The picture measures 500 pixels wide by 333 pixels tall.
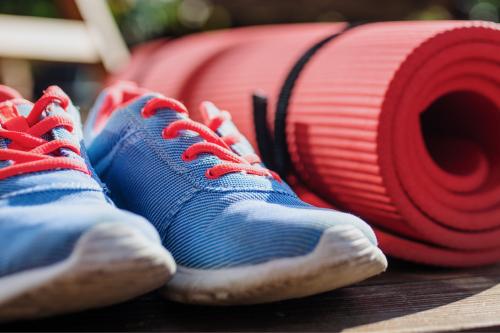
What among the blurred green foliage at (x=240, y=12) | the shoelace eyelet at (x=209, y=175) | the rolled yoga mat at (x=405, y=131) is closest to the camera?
the shoelace eyelet at (x=209, y=175)

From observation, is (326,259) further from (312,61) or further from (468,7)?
(468,7)

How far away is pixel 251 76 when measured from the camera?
4.53ft

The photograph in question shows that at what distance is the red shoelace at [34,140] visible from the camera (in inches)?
29.9

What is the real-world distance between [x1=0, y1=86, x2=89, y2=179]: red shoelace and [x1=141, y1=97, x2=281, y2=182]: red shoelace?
117 millimetres

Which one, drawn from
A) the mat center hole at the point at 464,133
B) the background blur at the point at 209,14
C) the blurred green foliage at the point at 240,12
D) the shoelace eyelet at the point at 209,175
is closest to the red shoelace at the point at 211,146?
the shoelace eyelet at the point at 209,175

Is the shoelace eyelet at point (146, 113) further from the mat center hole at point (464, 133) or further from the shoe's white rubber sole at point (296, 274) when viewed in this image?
the mat center hole at point (464, 133)

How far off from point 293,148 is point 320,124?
0.26ft

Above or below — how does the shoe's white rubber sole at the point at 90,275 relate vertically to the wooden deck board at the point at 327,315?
above

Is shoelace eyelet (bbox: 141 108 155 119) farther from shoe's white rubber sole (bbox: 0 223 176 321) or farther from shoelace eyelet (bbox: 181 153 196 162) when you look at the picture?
shoe's white rubber sole (bbox: 0 223 176 321)

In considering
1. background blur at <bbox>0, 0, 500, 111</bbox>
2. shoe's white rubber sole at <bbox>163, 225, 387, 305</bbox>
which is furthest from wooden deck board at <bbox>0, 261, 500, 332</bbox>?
background blur at <bbox>0, 0, 500, 111</bbox>

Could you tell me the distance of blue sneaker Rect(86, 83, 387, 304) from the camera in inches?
27.1

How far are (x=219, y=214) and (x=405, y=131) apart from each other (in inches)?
13.5

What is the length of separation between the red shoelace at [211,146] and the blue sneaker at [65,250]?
0.51ft

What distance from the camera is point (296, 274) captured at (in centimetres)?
68
